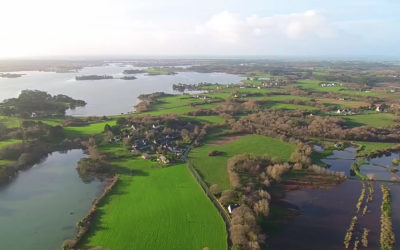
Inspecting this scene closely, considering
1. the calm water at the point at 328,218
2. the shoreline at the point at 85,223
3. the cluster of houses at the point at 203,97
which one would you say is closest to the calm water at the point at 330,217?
the calm water at the point at 328,218

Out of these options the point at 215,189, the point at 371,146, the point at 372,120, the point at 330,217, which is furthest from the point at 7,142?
the point at 372,120

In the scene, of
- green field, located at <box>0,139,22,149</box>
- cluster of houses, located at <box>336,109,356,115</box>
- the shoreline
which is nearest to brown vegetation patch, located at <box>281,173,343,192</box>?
the shoreline

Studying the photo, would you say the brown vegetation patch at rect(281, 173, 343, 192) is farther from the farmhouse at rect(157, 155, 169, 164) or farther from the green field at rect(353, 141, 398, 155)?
the farmhouse at rect(157, 155, 169, 164)

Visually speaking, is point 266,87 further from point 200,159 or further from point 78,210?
point 78,210

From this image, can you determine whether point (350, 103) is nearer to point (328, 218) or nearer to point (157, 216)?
point (328, 218)

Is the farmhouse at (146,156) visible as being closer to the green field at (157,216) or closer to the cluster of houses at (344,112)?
the green field at (157,216)

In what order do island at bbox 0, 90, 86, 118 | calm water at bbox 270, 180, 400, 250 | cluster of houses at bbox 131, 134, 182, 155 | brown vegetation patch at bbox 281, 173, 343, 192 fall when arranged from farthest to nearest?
1. island at bbox 0, 90, 86, 118
2. cluster of houses at bbox 131, 134, 182, 155
3. brown vegetation patch at bbox 281, 173, 343, 192
4. calm water at bbox 270, 180, 400, 250

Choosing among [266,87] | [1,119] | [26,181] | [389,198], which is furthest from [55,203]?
[266,87]
